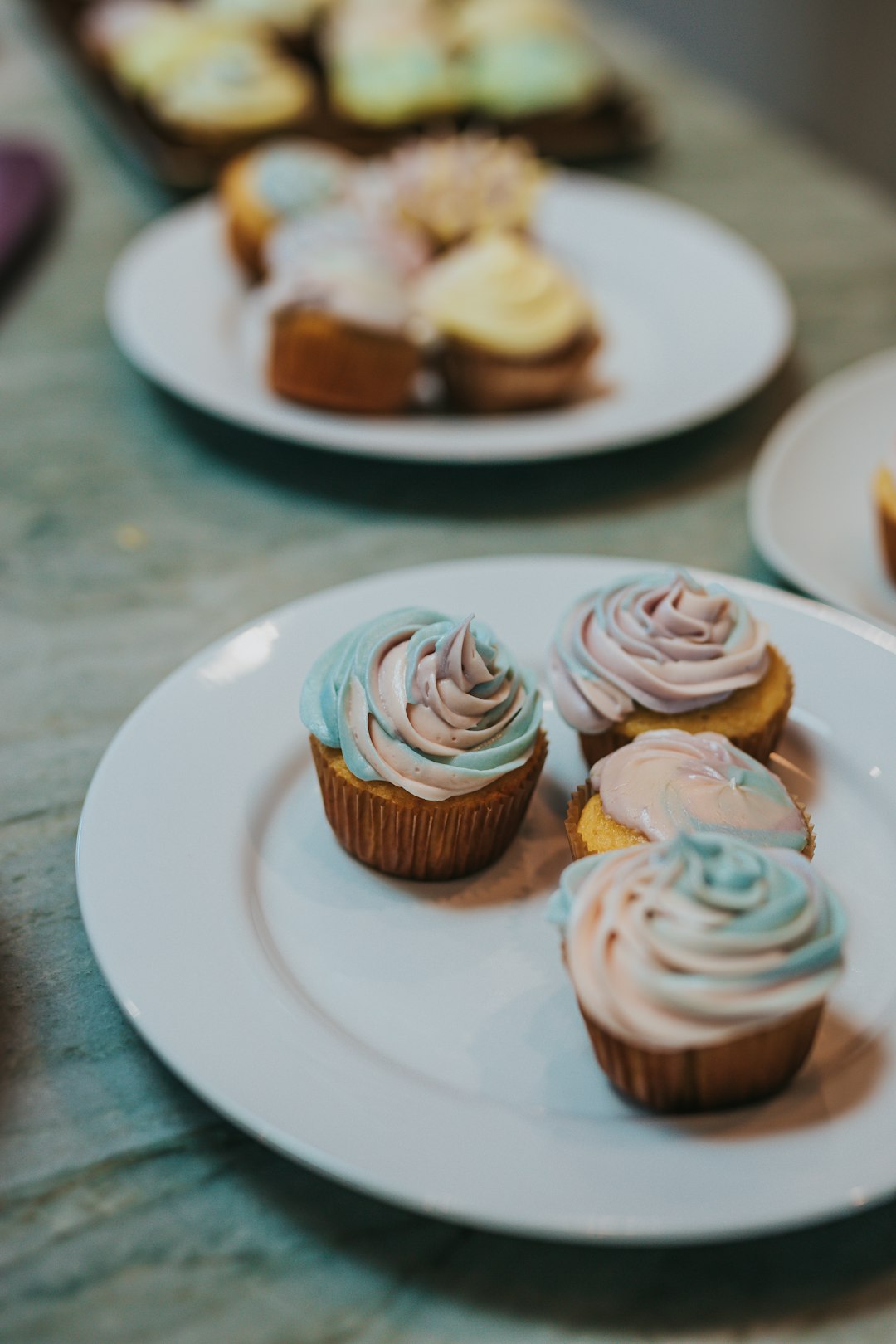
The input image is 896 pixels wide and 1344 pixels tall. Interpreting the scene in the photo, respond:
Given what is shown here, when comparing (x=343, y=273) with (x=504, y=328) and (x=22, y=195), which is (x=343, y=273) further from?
(x=22, y=195)

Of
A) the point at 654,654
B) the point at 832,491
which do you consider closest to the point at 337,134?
the point at 832,491

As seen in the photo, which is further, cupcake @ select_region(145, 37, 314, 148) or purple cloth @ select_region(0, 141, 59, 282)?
cupcake @ select_region(145, 37, 314, 148)

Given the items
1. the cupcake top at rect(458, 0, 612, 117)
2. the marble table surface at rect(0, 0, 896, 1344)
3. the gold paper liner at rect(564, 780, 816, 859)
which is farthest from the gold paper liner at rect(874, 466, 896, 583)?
the cupcake top at rect(458, 0, 612, 117)

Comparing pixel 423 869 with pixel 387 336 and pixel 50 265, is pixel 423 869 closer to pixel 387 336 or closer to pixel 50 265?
pixel 387 336

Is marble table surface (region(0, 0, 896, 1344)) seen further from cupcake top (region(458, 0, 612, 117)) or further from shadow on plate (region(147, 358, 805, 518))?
cupcake top (region(458, 0, 612, 117))

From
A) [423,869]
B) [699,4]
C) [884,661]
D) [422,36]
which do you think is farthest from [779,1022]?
[699,4]

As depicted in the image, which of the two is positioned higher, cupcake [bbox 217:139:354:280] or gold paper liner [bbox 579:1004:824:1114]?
gold paper liner [bbox 579:1004:824:1114]

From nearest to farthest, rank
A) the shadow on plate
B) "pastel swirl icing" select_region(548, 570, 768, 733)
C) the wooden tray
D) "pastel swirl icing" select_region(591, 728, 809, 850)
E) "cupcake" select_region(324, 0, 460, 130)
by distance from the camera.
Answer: "pastel swirl icing" select_region(591, 728, 809, 850) → "pastel swirl icing" select_region(548, 570, 768, 733) → the shadow on plate → the wooden tray → "cupcake" select_region(324, 0, 460, 130)
